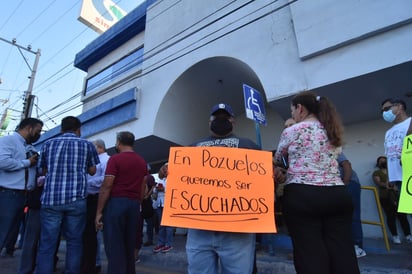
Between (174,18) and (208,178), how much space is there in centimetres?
743

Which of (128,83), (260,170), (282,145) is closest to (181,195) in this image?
(260,170)

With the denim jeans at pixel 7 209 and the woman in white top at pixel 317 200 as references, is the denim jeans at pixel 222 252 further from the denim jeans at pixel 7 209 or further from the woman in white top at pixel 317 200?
the denim jeans at pixel 7 209

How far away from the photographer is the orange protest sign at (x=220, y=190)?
168 centimetres

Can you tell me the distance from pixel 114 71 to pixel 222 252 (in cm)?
1032

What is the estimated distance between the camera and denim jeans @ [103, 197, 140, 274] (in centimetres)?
265

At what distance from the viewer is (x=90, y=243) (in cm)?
320

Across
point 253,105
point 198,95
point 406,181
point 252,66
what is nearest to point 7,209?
point 253,105

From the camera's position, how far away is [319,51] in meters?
4.60

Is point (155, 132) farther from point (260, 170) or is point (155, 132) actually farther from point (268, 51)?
point (260, 170)

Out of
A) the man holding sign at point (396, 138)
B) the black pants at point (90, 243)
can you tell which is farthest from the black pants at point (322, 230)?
the black pants at point (90, 243)

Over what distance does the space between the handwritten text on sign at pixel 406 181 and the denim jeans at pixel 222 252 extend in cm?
105

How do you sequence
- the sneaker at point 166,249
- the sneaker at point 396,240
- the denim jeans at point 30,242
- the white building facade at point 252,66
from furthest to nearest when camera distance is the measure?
the sneaker at point 396,240, the sneaker at point 166,249, the white building facade at point 252,66, the denim jeans at point 30,242

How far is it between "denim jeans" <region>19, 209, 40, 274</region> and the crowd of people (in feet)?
0.03

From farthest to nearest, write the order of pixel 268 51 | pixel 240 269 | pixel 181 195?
1. pixel 268 51
2. pixel 181 195
3. pixel 240 269
